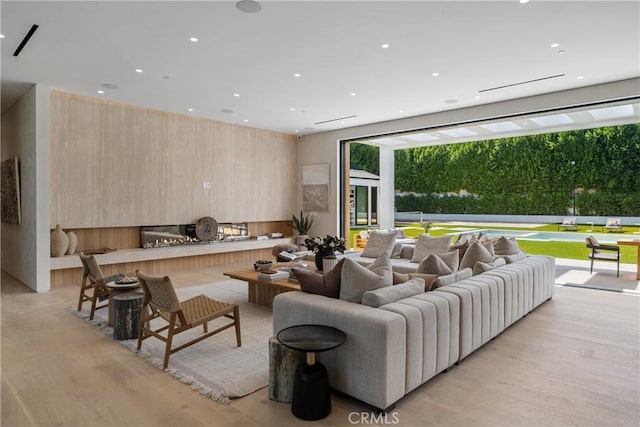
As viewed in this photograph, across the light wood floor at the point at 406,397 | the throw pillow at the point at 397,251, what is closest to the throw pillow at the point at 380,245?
the throw pillow at the point at 397,251

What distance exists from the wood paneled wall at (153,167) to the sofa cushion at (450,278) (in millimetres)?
6015

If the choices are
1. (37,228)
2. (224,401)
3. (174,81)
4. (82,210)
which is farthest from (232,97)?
(224,401)

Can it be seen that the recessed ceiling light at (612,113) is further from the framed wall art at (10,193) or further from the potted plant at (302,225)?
the framed wall art at (10,193)

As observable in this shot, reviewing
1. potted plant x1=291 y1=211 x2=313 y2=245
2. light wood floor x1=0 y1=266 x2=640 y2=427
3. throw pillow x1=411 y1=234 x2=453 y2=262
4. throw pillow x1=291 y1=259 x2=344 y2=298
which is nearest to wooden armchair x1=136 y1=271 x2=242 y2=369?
light wood floor x1=0 y1=266 x2=640 y2=427

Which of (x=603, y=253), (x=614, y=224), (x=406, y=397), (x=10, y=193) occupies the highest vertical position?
(x=10, y=193)

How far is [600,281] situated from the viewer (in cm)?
663

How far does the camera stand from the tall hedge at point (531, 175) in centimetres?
→ 1069

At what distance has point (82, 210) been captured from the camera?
6.63 metres

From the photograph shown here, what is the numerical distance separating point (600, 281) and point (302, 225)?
6382mm

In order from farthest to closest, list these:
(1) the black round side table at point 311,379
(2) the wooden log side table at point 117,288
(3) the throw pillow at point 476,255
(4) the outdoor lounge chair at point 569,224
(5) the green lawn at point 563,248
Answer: (4) the outdoor lounge chair at point 569,224 < (5) the green lawn at point 563,248 < (3) the throw pillow at point 476,255 < (2) the wooden log side table at point 117,288 < (1) the black round side table at point 311,379

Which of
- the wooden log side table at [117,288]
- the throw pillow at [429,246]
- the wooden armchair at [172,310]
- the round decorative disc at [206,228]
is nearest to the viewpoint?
the wooden armchair at [172,310]

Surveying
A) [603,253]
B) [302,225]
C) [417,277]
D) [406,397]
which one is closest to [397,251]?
[417,277]

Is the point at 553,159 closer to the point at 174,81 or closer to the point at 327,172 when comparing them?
the point at 327,172

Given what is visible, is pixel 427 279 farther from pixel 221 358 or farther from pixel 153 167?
pixel 153 167
